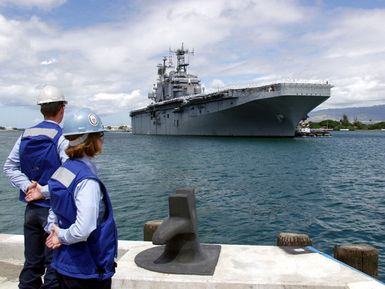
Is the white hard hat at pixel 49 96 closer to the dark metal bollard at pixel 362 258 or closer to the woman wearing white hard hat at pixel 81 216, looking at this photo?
the woman wearing white hard hat at pixel 81 216

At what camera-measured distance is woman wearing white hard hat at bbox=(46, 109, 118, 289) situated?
2412 mm

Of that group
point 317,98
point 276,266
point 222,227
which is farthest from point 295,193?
point 317,98

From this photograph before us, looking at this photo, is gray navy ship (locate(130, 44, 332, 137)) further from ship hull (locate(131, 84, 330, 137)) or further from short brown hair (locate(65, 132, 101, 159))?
short brown hair (locate(65, 132, 101, 159))

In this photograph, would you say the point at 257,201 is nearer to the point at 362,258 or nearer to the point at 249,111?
the point at 362,258

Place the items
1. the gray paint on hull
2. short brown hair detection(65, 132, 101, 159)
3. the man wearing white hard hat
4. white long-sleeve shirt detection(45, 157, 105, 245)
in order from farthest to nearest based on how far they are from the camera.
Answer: the gray paint on hull → the man wearing white hard hat → short brown hair detection(65, 132, 101, 159) → white long-sleeve shirt detection(45, 157, 105, 245)

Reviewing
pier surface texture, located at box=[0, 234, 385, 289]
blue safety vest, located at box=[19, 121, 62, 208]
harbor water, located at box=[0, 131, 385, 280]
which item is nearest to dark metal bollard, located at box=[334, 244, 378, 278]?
pier surface texture, located at box=[0, 234, 385, 289]

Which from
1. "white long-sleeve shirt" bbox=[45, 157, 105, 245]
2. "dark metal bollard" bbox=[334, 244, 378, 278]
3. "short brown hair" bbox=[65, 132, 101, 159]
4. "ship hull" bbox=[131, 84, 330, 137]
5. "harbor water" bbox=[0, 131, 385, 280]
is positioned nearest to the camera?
"white long-sleeve shirt" bbox=[45, 157, 105, 245]

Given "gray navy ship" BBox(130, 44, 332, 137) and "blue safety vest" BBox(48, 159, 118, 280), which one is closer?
"blue safety vest" BBox(48, 159, 118, 280)

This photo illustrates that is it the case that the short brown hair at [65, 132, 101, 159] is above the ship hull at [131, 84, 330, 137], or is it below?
below

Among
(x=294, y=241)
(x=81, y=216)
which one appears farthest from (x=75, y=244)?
(x=294, y=241)

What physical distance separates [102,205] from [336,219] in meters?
11.4

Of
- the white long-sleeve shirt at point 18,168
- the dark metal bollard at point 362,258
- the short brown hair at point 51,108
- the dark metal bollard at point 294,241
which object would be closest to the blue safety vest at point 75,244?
the white long-sleeve shirt at point 18,168

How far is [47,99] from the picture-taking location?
11.0 feet

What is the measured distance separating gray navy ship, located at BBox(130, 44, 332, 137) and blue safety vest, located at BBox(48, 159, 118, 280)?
4590 centimetres
